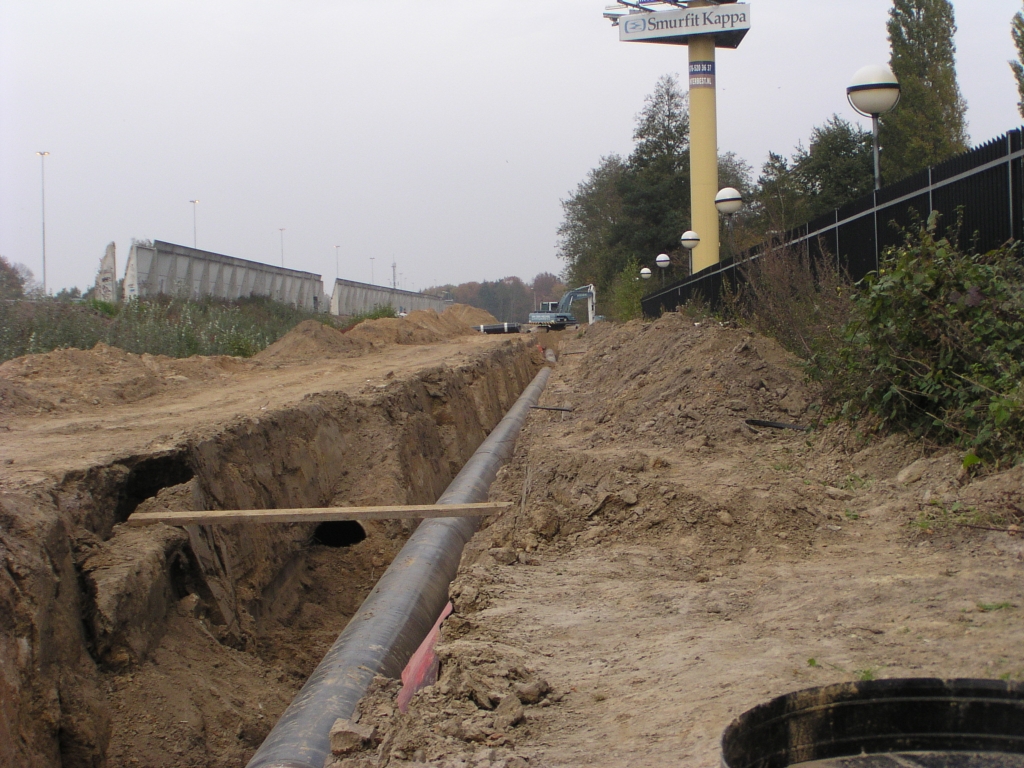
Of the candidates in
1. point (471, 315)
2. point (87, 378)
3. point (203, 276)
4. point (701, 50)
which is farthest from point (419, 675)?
point (471, 315)

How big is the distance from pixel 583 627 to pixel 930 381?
331 cm

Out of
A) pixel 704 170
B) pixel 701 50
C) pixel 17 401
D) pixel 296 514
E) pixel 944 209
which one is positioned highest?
pixel 701 50

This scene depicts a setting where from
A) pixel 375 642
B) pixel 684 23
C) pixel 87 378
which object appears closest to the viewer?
pixel 375 642

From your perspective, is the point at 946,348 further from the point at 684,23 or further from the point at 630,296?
the point at 684,23

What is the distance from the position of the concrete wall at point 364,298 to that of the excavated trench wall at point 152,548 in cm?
2939

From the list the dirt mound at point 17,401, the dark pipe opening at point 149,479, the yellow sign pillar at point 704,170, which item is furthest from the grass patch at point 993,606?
the yellow sign pillar at point 704,170

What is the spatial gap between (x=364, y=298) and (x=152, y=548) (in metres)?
38.5

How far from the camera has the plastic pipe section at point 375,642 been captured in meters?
3.81

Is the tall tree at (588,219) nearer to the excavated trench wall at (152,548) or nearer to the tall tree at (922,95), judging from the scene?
the tall tree at (922,95)

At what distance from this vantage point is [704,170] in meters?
32.5

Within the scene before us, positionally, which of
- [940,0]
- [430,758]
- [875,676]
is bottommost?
[430,758]

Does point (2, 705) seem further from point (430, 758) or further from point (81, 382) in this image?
point (81, 382)

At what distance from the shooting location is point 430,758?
262 cm

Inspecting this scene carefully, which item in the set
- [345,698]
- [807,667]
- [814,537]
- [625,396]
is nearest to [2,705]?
[345,698]
